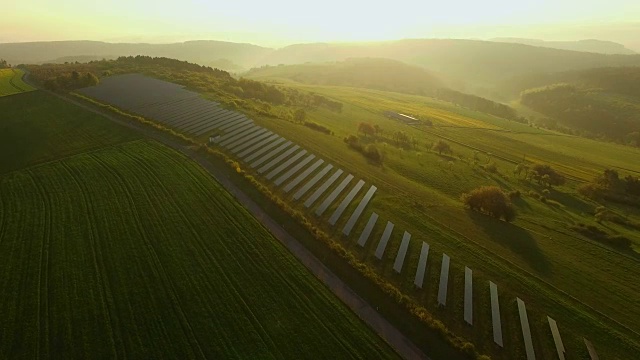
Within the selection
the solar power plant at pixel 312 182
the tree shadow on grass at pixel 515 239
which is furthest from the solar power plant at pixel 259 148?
the tree shadow on grass at pixel 515 239

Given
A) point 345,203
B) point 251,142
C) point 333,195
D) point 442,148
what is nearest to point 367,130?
point 442,148

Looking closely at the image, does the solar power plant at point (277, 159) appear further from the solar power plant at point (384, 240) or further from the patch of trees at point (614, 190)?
the patch of trees at point (614, 190)

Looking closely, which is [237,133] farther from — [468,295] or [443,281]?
[468,295]

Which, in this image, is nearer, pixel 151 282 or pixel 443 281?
Answer: pixel 151 282

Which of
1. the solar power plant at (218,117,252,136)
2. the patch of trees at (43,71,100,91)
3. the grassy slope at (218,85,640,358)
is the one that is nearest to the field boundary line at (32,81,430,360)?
the grassy slope at (218,85,640,358)

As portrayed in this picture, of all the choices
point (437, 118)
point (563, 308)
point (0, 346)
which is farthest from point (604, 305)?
point (437, 118)

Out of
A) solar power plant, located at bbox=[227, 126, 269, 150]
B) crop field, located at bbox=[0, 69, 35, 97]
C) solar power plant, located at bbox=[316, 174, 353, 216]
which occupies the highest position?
crop field, located at bbox=[0, 69, 35, 97]

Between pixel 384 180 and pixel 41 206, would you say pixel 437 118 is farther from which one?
pixel 41 206

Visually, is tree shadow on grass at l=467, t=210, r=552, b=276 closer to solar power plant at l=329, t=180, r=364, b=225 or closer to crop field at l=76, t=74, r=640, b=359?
crop field at l=76, t=74, r=640, b=359

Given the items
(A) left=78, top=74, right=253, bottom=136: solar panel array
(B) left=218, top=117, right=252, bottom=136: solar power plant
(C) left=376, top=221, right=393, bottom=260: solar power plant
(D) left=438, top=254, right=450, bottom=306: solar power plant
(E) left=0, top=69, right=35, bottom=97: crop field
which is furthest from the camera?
(E) left=0, top=69, right=35, bottom=97: crop field
